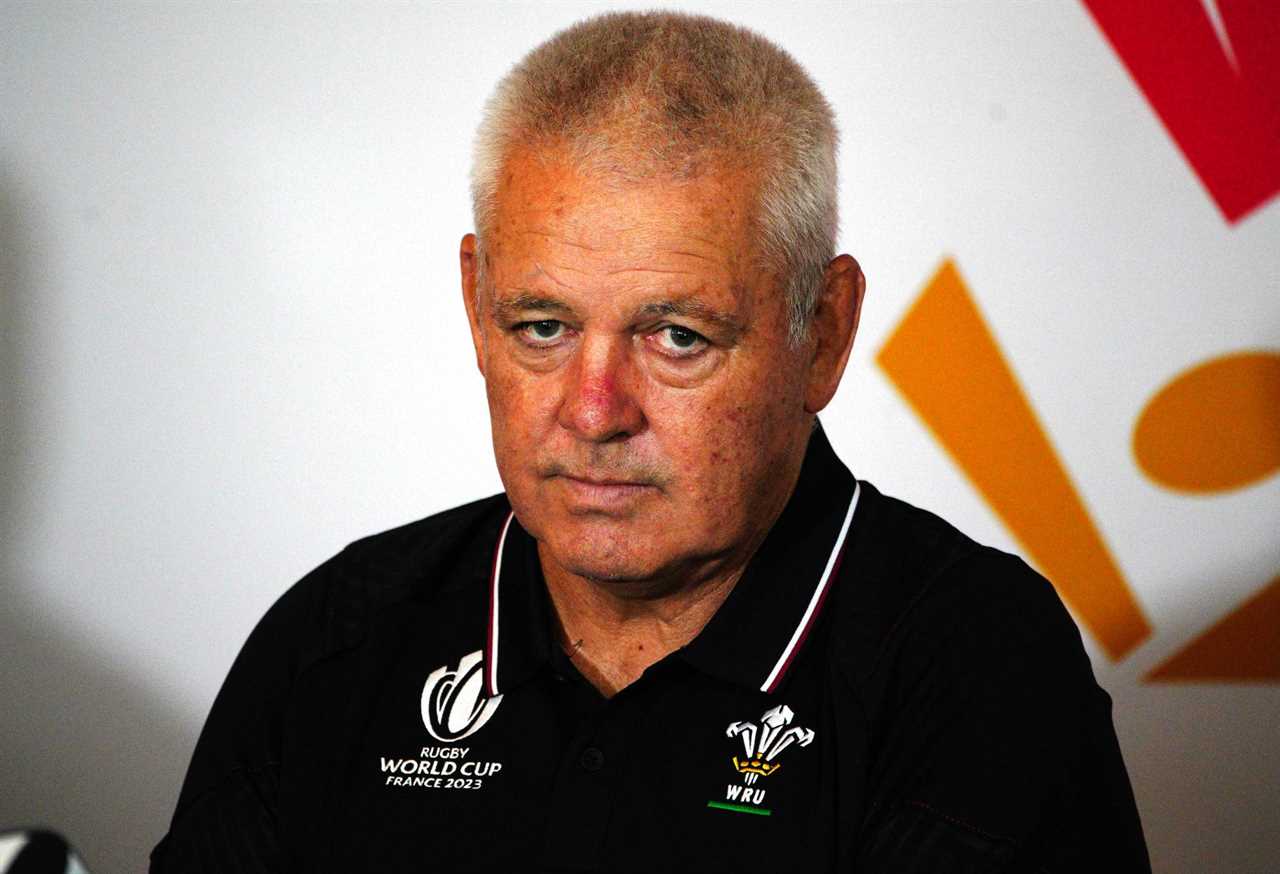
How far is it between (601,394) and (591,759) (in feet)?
0.99

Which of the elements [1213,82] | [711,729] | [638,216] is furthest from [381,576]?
[1213,82]

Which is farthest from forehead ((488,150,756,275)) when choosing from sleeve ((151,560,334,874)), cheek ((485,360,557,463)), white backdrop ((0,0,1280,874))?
white backdrop ((0,0,1280,874))

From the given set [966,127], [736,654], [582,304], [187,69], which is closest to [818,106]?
[582,304]

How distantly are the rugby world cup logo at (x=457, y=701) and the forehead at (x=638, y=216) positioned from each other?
0.38 meters

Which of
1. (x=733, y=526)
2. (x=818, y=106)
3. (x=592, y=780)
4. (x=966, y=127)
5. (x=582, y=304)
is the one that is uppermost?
(x=966, y=127)

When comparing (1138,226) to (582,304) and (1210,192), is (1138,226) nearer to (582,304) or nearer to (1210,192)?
(1210,192)

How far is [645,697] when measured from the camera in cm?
128

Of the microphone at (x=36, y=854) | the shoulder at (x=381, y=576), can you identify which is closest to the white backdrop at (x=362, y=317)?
the shoulder at (x=381, y=576)

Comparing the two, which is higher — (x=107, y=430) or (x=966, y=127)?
(x=966, y=127)

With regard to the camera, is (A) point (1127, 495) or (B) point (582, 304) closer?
(B) point (582, 304)

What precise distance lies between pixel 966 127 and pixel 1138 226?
269mm

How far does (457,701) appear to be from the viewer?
4.41ft

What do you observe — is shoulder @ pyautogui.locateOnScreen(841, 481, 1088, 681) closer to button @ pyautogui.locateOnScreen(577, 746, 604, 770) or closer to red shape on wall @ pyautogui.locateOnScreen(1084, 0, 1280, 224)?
button @ pyautogui.locateOnScreen(577, 746, 604, 770)

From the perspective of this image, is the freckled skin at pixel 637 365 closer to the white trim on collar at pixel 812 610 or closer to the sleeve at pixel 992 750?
the white trim on collar at pixel 812 610
